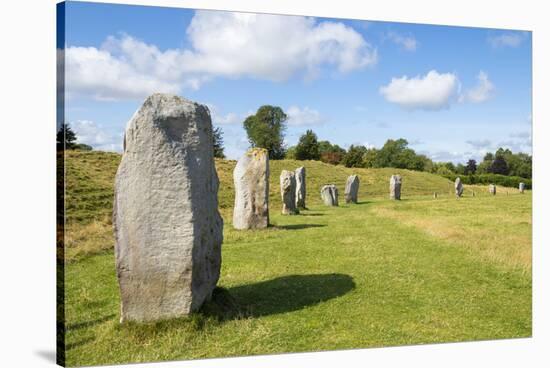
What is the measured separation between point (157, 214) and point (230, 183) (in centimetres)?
2777

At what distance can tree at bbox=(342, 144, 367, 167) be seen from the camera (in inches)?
1925

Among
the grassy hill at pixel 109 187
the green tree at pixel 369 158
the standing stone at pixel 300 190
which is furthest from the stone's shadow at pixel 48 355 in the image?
the green tree at pixel 369 158

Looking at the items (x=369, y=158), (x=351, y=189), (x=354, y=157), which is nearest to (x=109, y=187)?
(x=351, y=189)

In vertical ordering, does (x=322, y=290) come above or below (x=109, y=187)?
below

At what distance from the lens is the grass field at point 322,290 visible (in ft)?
26.4

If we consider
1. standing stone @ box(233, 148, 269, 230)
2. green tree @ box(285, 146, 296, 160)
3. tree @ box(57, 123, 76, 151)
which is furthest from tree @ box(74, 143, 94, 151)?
green tree @ box(285, 146, 296, 160)

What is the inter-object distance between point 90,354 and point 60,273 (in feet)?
3.78

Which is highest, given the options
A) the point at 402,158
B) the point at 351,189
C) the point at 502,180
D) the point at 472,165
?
the point at 402,158

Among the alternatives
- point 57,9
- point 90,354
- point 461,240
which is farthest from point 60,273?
point 461,240

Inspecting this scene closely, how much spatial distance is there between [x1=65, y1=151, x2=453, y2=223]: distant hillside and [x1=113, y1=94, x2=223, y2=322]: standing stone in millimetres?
5060

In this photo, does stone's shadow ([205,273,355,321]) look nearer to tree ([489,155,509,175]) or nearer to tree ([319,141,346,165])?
tree ([489,155,509,175])

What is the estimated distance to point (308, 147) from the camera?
48031 millimetres

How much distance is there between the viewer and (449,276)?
12.0 m

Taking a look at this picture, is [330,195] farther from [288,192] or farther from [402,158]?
[402,158]
